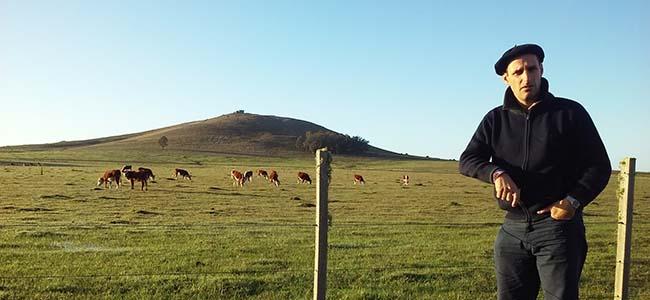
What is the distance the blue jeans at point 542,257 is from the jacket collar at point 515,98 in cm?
86

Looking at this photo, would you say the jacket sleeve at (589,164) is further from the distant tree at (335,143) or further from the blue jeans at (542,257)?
the distant tree at (335,143)

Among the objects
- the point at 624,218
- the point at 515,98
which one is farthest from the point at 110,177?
the point at 515,98

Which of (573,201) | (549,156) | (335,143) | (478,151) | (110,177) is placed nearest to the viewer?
(573,201)

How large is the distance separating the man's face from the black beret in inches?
1.2

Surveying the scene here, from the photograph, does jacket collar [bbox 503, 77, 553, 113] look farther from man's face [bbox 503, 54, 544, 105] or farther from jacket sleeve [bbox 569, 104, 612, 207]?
jacket sleeve [bbox 569, 104, 612, 207]

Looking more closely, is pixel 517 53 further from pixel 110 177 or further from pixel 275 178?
pixel 275 178

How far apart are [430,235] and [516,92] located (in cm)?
1183

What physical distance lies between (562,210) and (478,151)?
2.57ft

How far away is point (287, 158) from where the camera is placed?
4702 inches

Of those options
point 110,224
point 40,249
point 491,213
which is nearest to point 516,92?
point 40,249

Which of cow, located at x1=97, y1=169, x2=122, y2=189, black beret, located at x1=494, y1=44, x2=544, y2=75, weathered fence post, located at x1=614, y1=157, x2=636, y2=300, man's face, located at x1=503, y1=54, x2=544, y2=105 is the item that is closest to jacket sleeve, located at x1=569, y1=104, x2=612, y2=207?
man's face, located at x1=503, y1=54, x2=544, y2=105

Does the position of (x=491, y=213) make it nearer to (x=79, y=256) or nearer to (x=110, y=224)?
(x=110, y=224)

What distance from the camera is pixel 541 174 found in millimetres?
4086

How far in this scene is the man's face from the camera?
4156 mm
